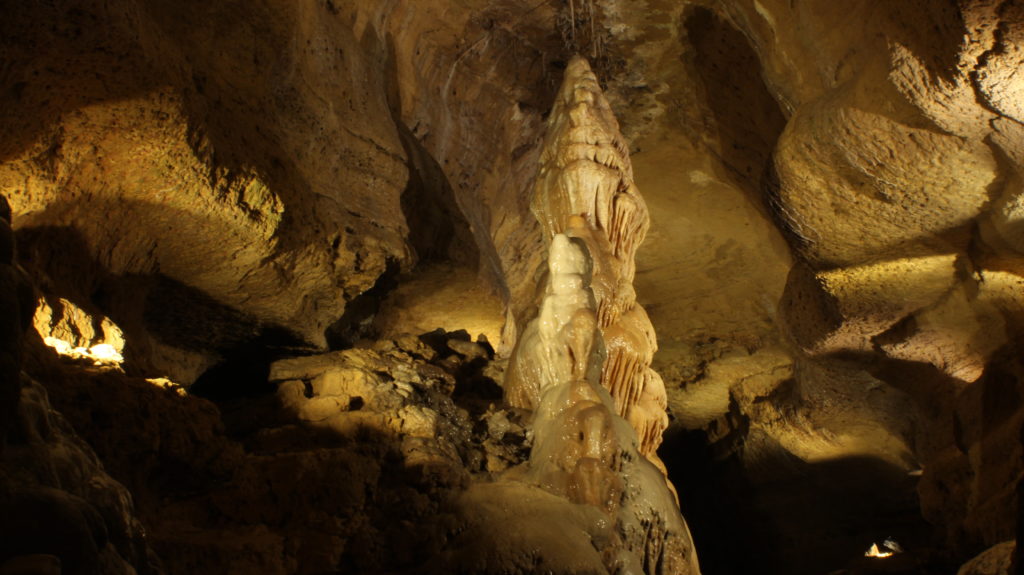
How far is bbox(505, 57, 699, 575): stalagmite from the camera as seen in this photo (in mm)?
4172

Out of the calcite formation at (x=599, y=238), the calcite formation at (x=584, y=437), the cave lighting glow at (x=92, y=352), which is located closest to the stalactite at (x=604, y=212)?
the calcite formation at (x=599, y=238)

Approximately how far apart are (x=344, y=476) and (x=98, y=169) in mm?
1989

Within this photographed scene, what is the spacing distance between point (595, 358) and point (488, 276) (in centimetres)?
293

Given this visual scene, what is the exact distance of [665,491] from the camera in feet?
15.0

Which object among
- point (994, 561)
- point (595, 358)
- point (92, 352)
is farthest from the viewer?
point (595, 358)

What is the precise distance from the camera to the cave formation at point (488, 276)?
3219mm

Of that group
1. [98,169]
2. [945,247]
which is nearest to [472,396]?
[98,169]

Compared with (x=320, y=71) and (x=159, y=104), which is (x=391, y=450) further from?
(x=320, y=71)

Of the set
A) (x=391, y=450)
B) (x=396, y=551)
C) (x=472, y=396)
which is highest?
(x=472, y=396)

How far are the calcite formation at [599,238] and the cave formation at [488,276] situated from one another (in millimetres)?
32

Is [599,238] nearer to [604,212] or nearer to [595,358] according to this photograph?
[604,212]

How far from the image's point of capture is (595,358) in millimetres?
4988

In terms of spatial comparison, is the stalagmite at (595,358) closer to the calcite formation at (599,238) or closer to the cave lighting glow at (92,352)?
the calcite formation at (599,238)

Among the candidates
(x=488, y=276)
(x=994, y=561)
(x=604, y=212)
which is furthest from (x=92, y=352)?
(x=994, y=561)
